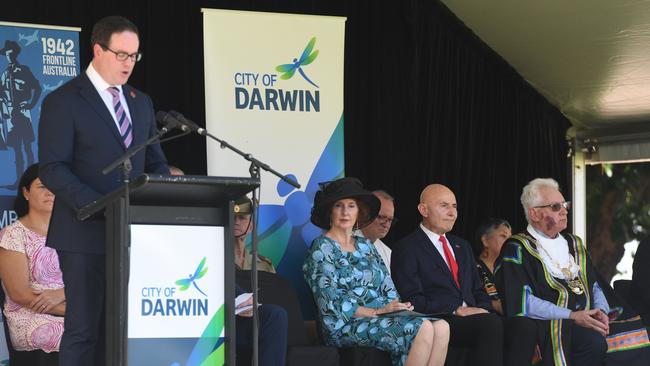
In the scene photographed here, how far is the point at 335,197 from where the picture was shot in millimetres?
5453

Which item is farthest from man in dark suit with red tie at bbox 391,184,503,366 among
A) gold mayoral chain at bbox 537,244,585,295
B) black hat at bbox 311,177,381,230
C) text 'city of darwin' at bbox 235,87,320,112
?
text 'city of darwin' at bbox 235,87,320,112

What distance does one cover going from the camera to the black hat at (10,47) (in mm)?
5492

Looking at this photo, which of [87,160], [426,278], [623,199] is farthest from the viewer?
[623,199]

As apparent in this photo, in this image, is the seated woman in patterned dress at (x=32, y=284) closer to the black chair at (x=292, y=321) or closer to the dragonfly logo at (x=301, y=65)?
the black chair at (x=292, y=321)

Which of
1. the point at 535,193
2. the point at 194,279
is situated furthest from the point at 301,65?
the point at 194,279

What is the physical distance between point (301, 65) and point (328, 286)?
4.63 ft

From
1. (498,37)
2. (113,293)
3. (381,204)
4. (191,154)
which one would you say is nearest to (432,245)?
(381,204)

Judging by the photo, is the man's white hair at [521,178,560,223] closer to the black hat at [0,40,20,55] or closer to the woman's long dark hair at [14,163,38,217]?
the woman's long dark hair at [14,163,38,217]

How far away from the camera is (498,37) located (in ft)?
23.9

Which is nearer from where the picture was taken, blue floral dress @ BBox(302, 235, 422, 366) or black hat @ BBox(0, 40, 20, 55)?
blue floral dress @ BBox(302, 235, 422, 366)

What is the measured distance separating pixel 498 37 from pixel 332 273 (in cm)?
270

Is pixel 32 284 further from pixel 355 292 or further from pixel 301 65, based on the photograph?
pixel 301 65

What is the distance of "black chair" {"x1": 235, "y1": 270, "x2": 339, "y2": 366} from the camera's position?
4941 millimetres

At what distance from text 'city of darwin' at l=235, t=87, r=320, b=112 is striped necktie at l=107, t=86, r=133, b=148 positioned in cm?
239
